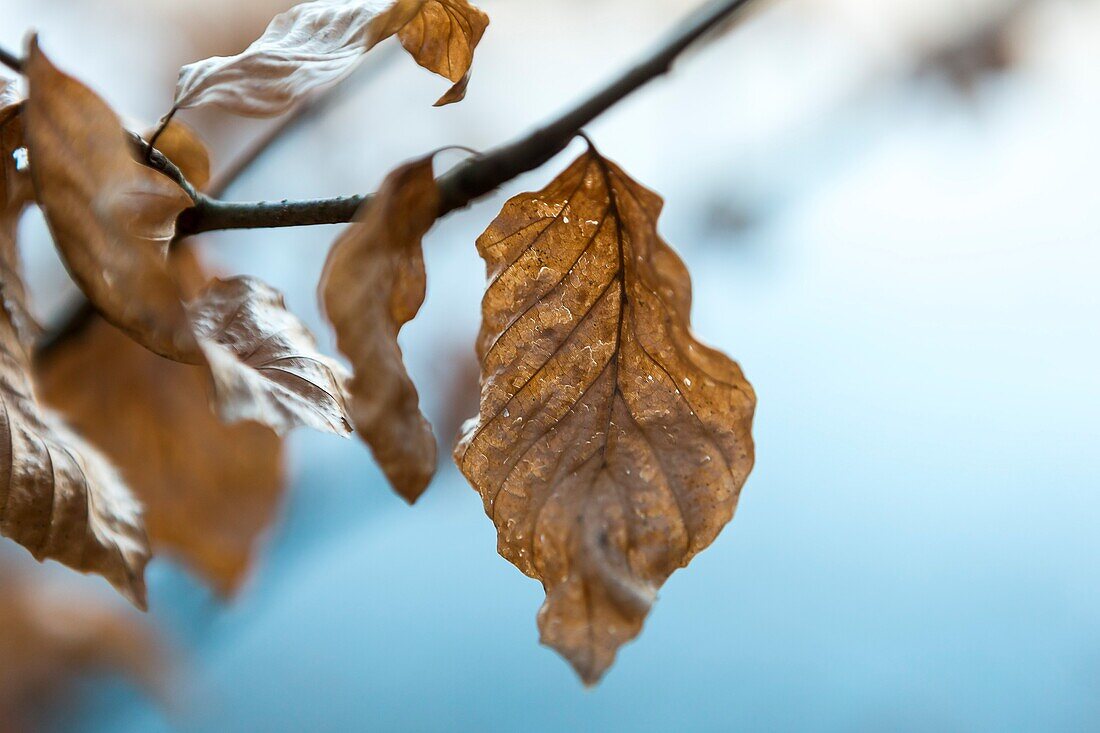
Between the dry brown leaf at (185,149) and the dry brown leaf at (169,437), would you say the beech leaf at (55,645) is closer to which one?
the dry brown leaf at (169,437)

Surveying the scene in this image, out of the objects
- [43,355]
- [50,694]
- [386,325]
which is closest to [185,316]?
[386,325]

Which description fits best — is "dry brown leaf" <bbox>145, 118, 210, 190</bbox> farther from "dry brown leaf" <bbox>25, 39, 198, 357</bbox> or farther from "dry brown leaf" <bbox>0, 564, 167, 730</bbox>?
"dry brown leaf" <bbox>0, 564, 167, 730</bbox>

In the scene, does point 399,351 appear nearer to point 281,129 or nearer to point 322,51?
point 322,51

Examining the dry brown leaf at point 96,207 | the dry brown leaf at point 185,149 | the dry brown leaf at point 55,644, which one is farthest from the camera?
the dry brown leaf at point 55,644

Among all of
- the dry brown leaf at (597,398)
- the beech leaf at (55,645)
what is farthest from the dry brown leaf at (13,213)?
the beech leaf at (55,645)

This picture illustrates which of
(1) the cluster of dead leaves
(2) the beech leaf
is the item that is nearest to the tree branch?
(1) the cluster of dead leaves

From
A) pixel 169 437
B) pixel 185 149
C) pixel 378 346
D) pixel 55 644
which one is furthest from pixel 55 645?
pixel 378 346

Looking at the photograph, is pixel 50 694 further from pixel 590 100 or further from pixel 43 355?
pixel 590 100
